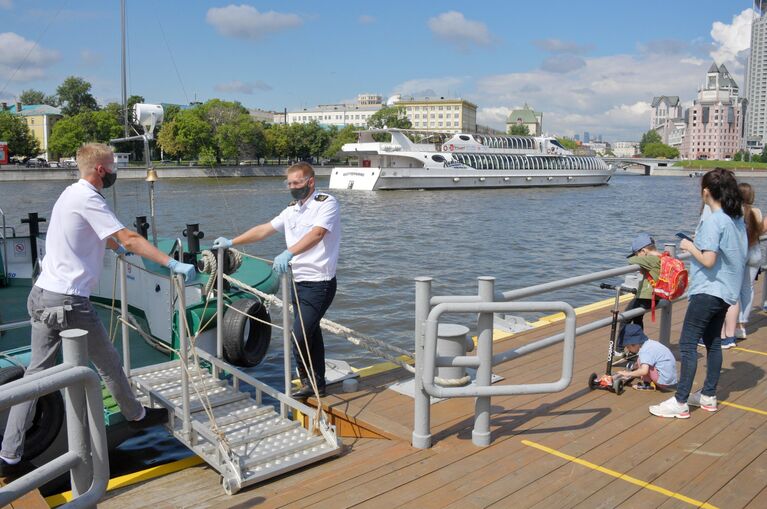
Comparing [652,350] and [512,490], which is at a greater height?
[652,350]

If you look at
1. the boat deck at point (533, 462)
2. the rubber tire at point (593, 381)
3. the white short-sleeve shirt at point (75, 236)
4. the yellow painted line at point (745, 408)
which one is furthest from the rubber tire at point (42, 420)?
the yellow painted line at point (745, 408)

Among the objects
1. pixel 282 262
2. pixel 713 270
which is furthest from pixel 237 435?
pixel 713 270

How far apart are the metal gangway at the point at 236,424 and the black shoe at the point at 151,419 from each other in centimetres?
6

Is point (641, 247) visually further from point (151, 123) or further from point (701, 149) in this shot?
point (701, 149)

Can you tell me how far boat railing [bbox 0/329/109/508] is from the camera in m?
2.32

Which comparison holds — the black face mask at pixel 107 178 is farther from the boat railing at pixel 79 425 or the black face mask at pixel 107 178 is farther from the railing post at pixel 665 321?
the railing post at pixel 665 321

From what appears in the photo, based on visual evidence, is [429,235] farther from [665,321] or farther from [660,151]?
[660,151]

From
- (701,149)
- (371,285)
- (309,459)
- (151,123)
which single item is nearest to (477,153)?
(371,285)

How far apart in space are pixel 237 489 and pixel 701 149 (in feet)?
698

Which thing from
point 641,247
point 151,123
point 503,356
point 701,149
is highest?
point 701,149

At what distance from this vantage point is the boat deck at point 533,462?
3547 mm

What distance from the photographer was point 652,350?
17.3 ft

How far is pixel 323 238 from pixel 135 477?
2019 mm

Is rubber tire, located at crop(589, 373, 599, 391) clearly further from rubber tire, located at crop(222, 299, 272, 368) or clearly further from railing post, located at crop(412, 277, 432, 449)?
rubber tire, located at crop(222, 299, 272, 368)
